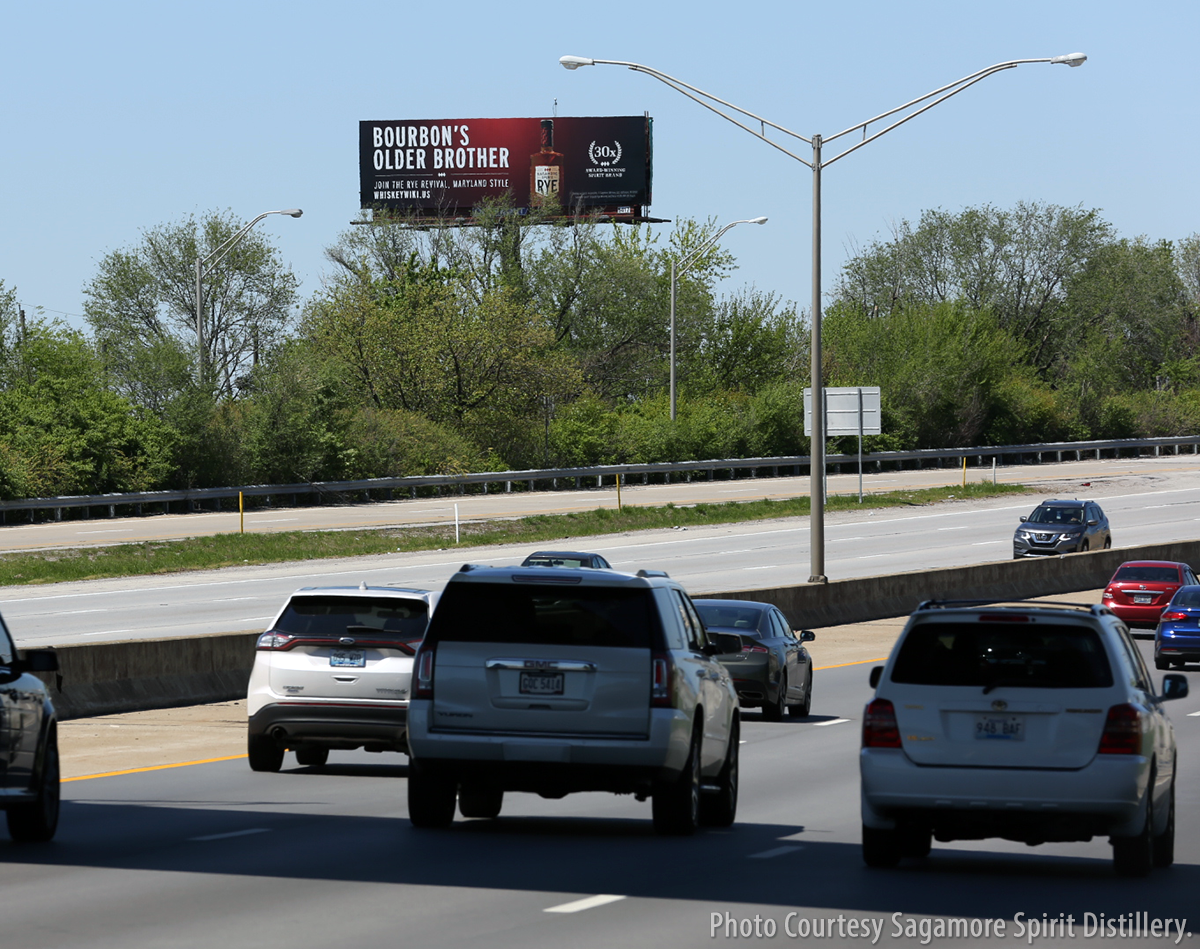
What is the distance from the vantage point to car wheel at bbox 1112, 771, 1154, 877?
10484 mm

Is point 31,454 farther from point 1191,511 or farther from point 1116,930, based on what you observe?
point 1116,930

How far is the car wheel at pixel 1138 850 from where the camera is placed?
1048 centimetres

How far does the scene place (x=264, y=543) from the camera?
46781mm

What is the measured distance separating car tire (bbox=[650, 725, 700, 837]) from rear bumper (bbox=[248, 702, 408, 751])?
3447 millimetres

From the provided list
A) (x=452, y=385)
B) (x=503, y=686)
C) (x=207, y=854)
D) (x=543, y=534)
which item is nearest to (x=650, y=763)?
(x=503, y=686)

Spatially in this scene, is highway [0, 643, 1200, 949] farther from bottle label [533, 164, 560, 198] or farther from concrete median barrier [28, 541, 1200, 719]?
bottle label [533, 164, 560, 198]

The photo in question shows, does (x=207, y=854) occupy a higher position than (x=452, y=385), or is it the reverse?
(x=452, y=385)

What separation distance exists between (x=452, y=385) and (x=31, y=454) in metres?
22.0

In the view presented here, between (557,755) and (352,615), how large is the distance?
14.2 ft

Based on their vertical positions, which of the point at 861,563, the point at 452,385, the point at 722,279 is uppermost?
the point at 722,279

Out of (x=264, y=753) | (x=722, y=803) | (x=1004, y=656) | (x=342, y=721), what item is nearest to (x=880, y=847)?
(x=1004, y=656)

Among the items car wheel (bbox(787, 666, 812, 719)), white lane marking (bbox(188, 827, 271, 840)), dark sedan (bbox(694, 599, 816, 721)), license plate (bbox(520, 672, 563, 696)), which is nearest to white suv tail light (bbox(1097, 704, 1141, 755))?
license plate (bbox(520, 672, 563, 696))

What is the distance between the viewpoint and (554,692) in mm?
11836

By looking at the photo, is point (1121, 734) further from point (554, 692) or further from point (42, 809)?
point (42, 809)
